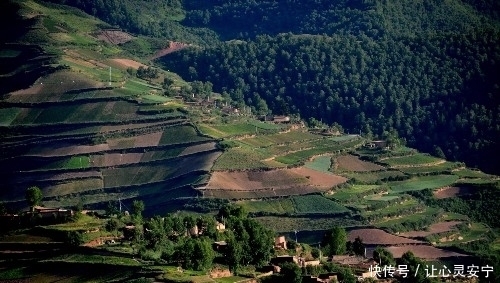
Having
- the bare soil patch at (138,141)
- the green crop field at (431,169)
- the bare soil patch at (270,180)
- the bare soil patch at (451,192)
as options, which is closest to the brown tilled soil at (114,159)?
the bare soil patch at (138,141)

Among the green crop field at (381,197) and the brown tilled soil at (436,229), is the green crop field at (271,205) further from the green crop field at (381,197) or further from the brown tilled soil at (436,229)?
the brown tilled soil at (436,229)

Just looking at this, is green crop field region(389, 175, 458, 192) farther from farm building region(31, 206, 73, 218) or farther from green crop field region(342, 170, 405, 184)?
farm building region(31, 206, 73, 218)

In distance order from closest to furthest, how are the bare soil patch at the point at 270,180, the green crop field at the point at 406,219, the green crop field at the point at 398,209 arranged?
the green crop field at the point at 406,219
the green crop field at the point at 398,209
the bare soil patch at the point at 270,180

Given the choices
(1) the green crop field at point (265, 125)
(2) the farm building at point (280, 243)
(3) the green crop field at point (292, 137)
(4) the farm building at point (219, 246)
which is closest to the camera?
(4) the farm building at point (219, 246)

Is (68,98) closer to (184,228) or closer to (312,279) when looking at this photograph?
(184,228)

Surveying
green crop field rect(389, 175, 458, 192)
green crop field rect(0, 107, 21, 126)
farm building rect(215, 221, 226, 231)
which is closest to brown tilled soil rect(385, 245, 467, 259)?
farm building rect(215, 221, 226, 231)
